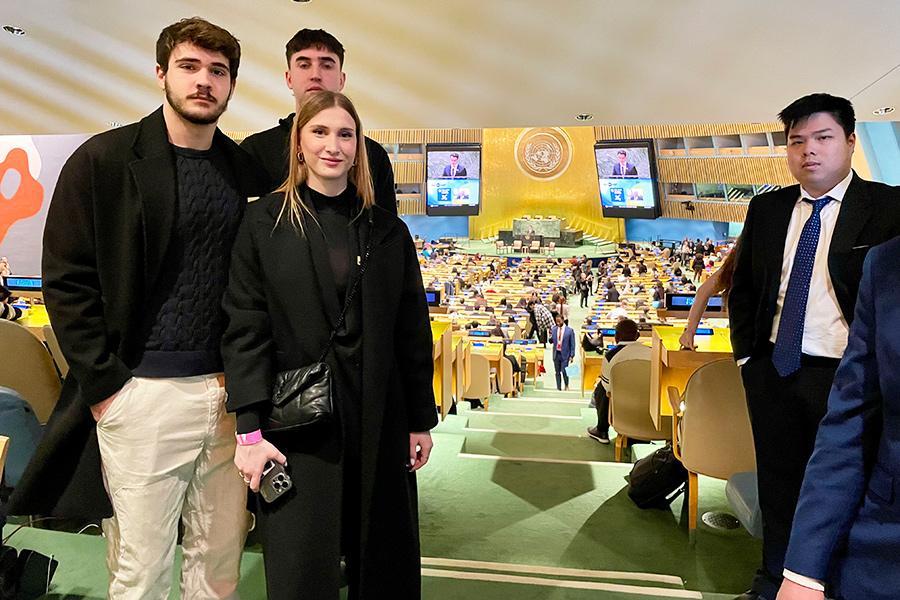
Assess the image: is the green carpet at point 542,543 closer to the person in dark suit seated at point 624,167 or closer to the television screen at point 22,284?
the television screen at point 22,284

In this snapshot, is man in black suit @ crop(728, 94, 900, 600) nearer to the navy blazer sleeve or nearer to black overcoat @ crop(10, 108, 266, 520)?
the navy blazer sleeve

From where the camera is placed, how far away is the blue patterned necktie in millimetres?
1959

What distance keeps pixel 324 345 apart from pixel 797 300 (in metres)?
1.52

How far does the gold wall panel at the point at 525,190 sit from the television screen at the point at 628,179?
9.1 inches

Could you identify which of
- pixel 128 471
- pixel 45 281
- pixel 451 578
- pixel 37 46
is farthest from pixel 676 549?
pixel 37 46

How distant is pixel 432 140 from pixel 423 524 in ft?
17.8

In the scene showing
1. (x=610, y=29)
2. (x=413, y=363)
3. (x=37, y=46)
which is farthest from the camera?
(x=37, y=46)

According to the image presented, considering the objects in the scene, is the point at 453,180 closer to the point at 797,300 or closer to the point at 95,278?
the point at 797,300

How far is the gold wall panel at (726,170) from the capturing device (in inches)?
235

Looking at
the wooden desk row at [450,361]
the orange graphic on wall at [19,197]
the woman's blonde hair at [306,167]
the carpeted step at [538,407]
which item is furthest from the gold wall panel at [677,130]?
the orange graphic on wall at [19,197]

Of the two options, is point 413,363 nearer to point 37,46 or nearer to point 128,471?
point 128,471

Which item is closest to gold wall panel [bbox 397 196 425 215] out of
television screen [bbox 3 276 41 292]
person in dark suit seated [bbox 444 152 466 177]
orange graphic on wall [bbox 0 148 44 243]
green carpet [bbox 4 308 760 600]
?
person in dark suit seated [bbox 444 152 466 177]

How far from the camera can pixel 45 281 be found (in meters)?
1.47

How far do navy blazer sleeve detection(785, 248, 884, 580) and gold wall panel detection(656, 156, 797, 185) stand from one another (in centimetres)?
564
